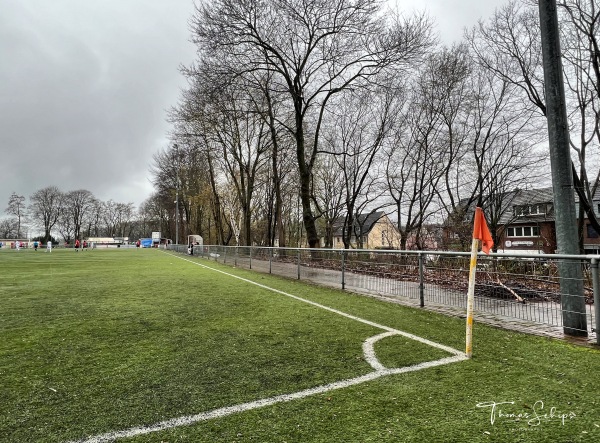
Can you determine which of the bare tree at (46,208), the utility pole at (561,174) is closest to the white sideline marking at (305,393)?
the utility pole at (561,174)

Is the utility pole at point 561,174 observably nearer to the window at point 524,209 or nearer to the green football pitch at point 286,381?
the green football pitch at point 286,381

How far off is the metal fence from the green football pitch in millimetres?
749

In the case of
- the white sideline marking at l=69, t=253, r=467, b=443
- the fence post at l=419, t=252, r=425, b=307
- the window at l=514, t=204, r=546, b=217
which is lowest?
the white sideline marking at l=69, t=253, r=467, b=443

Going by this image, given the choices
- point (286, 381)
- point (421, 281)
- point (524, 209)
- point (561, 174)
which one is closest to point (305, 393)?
point (286, 381)

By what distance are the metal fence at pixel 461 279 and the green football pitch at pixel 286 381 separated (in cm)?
75

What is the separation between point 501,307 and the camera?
20.8 ft

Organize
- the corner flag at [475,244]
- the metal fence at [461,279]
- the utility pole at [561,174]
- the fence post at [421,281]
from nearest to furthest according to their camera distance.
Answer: the corner flag at [475,244] → the utility pole at [561,174] → the metal fence at [461,279] → the fence post at [421,281]

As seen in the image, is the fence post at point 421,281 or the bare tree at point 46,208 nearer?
the fence post at point 421,281

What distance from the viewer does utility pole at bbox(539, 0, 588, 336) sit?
5.06m

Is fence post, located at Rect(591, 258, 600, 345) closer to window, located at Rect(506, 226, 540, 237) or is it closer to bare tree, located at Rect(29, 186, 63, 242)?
window, located at Rect(506, 226, 540, 237)

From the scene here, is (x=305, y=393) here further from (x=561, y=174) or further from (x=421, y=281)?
(x=421, y=281)

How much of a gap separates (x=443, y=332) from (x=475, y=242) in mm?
1774

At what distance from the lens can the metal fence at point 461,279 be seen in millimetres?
5336

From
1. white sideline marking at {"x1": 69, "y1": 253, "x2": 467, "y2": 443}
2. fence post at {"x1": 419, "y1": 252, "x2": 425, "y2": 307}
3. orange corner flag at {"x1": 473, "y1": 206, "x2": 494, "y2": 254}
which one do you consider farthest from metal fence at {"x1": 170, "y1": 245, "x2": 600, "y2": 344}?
white sideline marking at {"x1": 69, "y1": 253, "x2": 467, "y2": 443}
